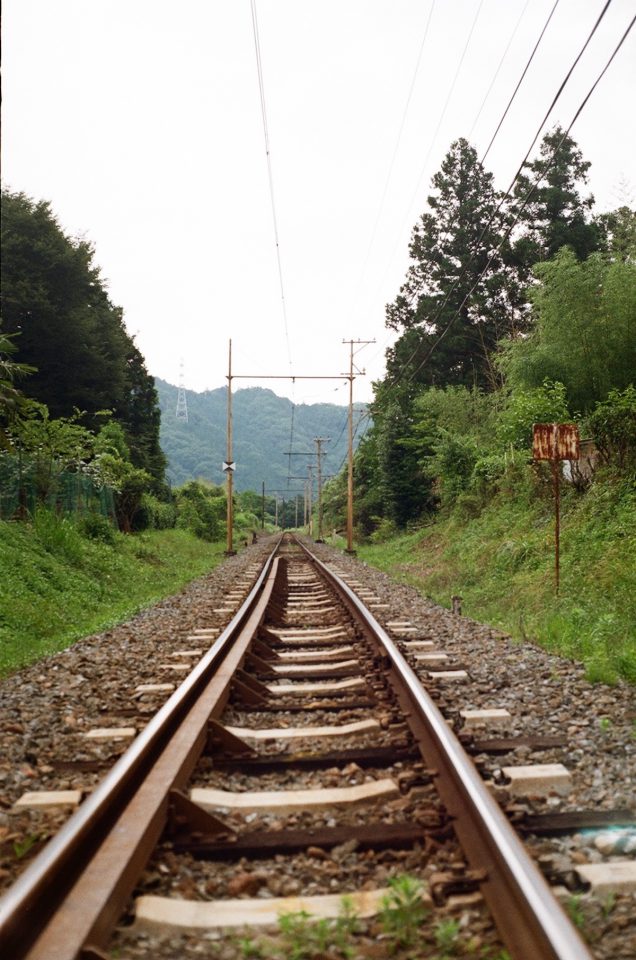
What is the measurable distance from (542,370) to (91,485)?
11014mm

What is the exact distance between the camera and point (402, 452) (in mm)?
32812

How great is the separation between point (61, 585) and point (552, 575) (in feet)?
23.0

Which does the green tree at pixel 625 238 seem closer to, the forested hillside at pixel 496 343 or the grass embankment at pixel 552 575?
the forested hillside at pixel 496 343

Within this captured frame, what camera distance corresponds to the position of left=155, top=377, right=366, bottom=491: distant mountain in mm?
132125

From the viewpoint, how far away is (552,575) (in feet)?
36.8

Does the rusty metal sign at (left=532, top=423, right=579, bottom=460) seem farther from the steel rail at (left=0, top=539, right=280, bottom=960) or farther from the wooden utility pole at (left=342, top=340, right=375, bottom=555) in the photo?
the wooden utility pole at (left=342, top=340, right=375, bottom=555)

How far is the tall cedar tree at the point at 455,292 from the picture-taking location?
35.7m

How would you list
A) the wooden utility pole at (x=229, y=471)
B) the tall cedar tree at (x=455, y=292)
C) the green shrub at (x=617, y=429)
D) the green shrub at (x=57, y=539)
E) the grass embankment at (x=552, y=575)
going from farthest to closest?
the tall cedar tree at (x=455, y=292) → the wooden utility pole at (x=229, y=471) → the green shrub at (x=57, y=539) → the green shrub at (x=617, y=429) → the grass embankment at (x=552, y=575)

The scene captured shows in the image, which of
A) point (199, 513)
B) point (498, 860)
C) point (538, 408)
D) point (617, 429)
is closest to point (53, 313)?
point (199, 513)

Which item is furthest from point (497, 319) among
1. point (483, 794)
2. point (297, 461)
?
point (297, 461)

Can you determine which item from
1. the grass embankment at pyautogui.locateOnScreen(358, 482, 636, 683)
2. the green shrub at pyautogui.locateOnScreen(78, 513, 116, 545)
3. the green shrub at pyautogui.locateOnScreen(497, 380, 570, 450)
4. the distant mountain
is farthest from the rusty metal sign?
the distant mountain

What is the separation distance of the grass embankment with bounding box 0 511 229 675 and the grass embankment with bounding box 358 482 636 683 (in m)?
4.81

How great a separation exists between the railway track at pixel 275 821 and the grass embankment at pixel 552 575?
2.32m

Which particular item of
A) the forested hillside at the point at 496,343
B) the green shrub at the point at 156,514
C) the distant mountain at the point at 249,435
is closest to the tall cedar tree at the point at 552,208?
the forested hillside at the point at 496,343
